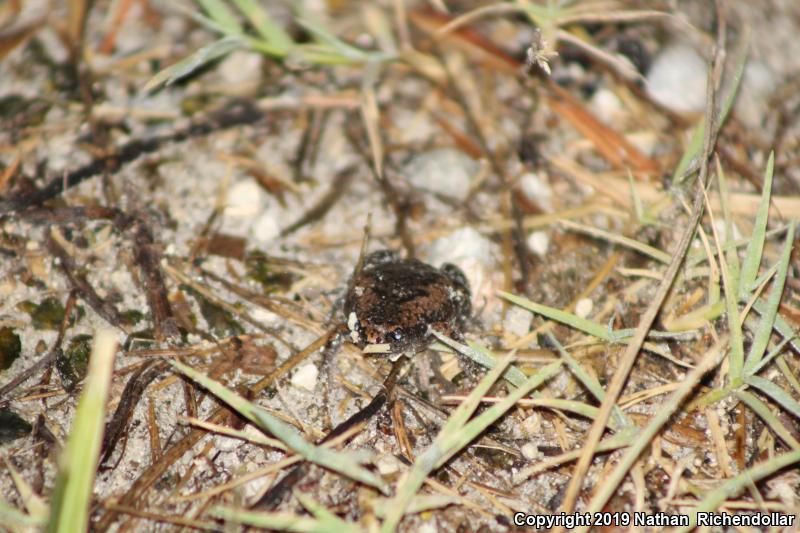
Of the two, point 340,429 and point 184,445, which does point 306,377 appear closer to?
point 340,429

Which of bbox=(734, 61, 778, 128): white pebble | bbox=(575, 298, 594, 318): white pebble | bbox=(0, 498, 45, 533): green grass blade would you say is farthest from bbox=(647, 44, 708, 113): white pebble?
bbox=(0, 498, 45, 533): green grass blade

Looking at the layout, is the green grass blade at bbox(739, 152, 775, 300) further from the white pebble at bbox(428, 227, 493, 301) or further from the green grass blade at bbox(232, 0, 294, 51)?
the green grass blade at bbox(232, 0, 294, 51)

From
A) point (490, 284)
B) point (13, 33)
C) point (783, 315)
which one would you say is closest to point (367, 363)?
point (490, 284)

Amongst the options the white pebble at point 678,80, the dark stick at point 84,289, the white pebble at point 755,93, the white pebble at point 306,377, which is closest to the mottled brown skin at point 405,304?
the white pebble at point 306,377

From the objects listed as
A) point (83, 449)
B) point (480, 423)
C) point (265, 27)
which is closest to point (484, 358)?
point (480, 423)

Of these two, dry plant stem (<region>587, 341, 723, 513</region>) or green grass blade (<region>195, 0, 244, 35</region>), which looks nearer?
dry plant stem (<region>587, 341, 723, 513</region>)

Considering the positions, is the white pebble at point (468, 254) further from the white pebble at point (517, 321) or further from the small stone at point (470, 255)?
the white pebble at point (517, 321)
